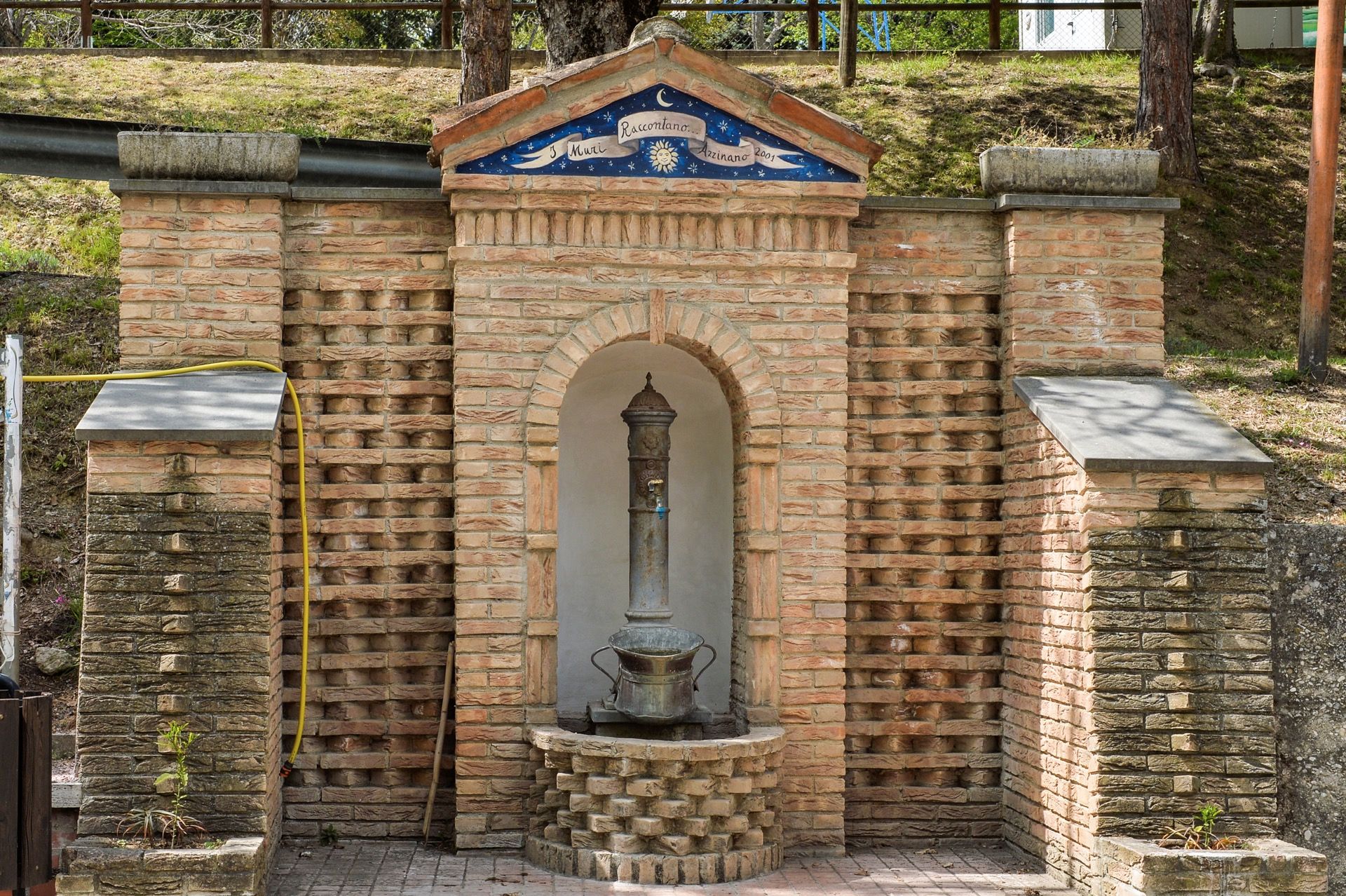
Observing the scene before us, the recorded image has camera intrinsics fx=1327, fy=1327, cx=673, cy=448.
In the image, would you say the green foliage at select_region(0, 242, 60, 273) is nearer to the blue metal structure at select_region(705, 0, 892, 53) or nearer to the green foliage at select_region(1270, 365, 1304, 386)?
the green foliage at select_region(1270, 365, 1304, 386)

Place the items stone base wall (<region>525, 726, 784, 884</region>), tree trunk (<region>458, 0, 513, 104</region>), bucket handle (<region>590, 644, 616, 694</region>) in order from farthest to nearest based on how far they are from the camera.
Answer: tree trunk (<region>458, 0, 513, 104</region>), bucket handle (<region>590, 644, 616, 694</region>), stone base wall (<region>525, 726, 784, 884</region>)

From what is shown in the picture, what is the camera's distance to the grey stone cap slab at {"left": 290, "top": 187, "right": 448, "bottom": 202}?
7.13 m

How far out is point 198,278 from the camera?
6.96 metres

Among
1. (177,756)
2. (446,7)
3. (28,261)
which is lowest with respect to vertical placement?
(177,756)

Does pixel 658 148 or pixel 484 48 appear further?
pixel 484 48

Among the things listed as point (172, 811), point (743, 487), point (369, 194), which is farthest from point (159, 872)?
point (369, 194)

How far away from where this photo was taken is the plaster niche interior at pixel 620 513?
8.43 m

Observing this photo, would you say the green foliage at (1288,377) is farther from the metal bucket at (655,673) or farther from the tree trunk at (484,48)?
the tree trunk at (484,48)

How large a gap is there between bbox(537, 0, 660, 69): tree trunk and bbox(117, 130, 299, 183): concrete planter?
433cm

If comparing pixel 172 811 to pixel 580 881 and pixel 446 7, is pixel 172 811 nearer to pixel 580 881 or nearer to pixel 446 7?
pixel 580 881

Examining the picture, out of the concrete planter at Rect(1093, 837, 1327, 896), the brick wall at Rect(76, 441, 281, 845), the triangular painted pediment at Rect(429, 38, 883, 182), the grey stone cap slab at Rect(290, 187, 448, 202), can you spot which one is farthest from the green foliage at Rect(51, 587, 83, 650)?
the concrete planter at Rect(1093, 837, 1327, 896)

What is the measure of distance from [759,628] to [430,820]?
2.06 meters

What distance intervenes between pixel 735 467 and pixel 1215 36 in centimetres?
1344

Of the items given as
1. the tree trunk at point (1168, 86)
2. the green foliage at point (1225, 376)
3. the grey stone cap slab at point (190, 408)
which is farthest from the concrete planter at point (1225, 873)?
the tree trunk at point (1168, 86)
